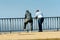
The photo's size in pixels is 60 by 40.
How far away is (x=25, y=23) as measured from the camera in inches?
725

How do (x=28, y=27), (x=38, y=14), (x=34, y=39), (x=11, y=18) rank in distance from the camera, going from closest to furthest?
(x=34, y=39), (x=38, y=14), (x=28, y=27), (x=11, y=18)

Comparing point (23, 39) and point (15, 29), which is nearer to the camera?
point (23, 39)

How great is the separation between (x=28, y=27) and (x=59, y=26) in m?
2.70

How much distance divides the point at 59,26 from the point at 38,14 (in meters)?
3.37

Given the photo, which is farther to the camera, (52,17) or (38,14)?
(52,17)

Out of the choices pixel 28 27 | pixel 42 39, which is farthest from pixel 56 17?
pixel 42 39

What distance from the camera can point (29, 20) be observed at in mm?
18156

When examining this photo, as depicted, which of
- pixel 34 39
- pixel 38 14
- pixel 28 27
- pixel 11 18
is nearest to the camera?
pixel 34 39

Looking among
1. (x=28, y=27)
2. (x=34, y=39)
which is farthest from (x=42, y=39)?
(x=28, y=27)

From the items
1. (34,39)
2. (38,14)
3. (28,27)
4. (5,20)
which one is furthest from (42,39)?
(5,20)

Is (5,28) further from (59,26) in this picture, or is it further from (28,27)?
(59,26)

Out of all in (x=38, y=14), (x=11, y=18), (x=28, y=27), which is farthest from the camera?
(x=11, y=18)

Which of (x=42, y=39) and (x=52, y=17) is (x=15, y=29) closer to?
(x=52, y=17)

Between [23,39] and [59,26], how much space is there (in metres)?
12.8
